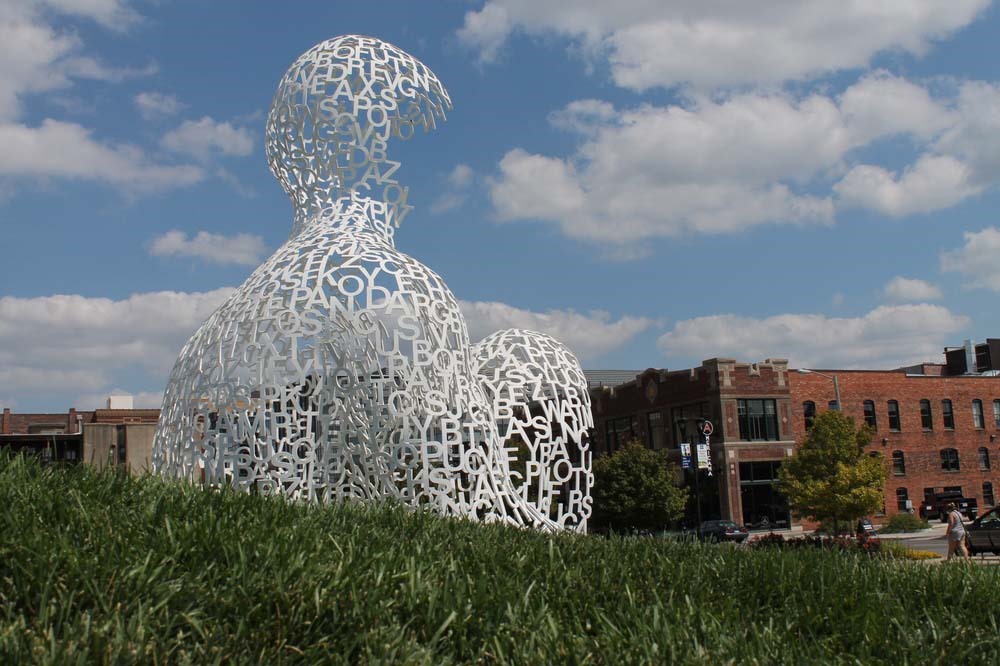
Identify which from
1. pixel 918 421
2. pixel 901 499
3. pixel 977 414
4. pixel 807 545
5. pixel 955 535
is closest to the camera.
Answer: pixel 807 545

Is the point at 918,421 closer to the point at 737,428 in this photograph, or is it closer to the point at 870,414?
the point at 870,414

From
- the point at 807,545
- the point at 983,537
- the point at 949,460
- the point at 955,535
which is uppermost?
the point at 949,460

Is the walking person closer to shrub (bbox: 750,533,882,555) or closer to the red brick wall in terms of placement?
shrub (bbox: 750,533,882,555)

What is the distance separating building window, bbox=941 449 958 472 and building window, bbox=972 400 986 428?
2.33 meters

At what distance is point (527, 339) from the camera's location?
1362 cm

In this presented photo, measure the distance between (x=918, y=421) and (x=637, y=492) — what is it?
814 inches

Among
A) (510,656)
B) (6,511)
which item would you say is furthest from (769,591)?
(6,511)

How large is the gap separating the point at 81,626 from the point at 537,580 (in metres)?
2.88

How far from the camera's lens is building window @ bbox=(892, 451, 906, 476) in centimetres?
4747

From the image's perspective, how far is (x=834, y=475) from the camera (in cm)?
2936

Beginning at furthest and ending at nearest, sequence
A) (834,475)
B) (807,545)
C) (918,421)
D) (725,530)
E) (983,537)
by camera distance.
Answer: (918,421), (725,530), (834,475), (983,537), (807,545)

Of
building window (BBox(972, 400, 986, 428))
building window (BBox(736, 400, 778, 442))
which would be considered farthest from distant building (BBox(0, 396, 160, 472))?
building window (BBox(972, 400, 986, 428))

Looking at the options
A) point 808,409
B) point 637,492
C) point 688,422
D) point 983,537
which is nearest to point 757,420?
point 688,422

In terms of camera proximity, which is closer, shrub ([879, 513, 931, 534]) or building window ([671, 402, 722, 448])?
shrub ([879, 513, 931, 534])
